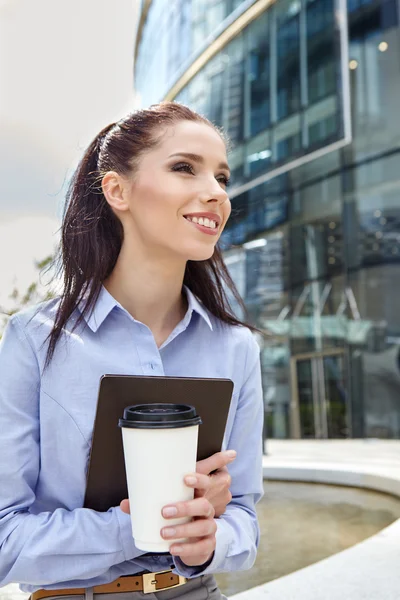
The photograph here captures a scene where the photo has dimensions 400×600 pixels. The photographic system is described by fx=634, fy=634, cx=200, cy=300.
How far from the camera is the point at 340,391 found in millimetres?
13477

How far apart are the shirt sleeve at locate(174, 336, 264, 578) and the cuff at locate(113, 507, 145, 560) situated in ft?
0.34

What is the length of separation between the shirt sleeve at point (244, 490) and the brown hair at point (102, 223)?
0.79 ft

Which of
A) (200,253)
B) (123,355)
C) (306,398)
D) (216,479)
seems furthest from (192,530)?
(306,398)

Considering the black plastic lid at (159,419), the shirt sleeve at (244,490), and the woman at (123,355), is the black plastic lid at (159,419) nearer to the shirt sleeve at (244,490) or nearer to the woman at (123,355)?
the woman at (123,355)

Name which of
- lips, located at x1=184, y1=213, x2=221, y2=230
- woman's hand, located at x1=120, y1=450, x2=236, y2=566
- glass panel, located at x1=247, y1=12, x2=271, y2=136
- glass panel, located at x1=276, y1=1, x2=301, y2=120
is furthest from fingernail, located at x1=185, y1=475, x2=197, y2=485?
glass panel, located at x1=247, y1=12, x2=271, y2=136

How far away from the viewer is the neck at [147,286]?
1746mm

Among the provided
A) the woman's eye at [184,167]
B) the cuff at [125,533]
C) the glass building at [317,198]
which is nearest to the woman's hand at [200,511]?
the cuff at [125,533]

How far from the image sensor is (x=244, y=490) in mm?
1664

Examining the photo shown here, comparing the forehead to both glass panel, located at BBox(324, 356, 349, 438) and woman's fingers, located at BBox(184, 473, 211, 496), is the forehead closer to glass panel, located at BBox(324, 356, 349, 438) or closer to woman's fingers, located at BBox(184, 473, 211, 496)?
woman's fingers, located at BBox(184, 473, 211, 496)

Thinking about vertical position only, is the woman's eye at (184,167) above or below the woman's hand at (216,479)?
above

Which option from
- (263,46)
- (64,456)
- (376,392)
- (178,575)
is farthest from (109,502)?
(263,46)

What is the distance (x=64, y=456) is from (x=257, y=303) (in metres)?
13.2

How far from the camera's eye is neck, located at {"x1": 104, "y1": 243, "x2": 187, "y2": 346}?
1746 millimetres

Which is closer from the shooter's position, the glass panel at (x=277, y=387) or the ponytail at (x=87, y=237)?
the ponytail at (x=87, y=237)
